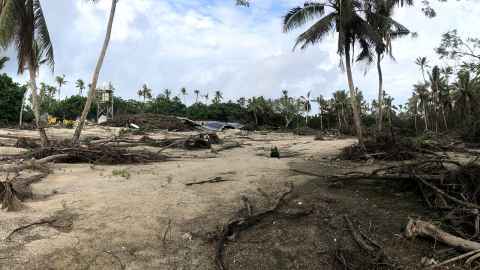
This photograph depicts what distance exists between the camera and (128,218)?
5.89 m

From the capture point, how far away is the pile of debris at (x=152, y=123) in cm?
3072

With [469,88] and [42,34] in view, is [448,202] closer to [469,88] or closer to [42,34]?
[469,88]

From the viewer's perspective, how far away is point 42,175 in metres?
8.71

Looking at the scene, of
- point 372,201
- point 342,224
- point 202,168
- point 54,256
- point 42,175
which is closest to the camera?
point 54,256

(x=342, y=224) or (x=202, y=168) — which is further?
(x=202, y=168)

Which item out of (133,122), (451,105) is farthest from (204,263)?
(451,105)

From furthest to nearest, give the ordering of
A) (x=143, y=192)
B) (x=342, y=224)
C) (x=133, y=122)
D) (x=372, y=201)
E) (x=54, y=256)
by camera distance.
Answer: (x=133, y=122), (x=143, y=192), (x=372, y=201), (x=342, y=224), (x=54, y=256)

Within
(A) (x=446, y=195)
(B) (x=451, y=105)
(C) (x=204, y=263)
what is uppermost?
(B) (x=451, y=105)

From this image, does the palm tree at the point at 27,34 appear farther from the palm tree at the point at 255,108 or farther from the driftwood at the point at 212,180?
the palm tree at the point at 255,108

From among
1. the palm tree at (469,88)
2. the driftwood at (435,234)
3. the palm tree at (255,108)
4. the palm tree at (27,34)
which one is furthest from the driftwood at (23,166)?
the palm tree at (255,108)

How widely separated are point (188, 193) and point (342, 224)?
2.78m

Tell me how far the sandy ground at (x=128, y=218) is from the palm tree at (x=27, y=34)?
502cm

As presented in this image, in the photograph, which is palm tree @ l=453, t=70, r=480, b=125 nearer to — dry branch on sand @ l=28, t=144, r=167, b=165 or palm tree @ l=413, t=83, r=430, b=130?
dry branch on sand @ l=28, t=144, r=167, b=165

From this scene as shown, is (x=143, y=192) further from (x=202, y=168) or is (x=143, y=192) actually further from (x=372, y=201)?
(x=372, y=201)
